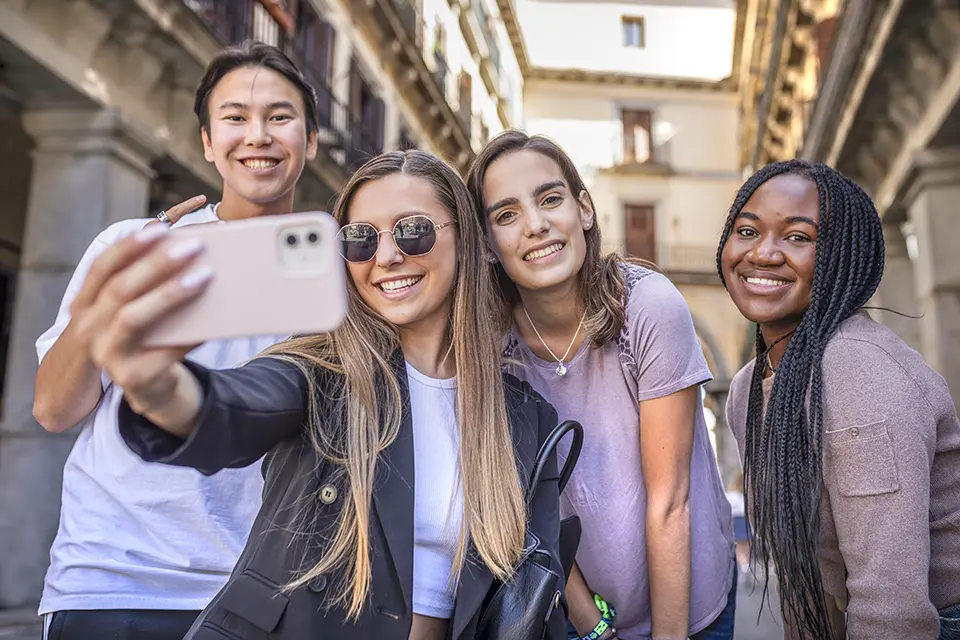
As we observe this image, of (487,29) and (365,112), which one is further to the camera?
(487,29)

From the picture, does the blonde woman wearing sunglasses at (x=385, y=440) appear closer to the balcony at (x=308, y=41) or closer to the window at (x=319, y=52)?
the balcony at (x=308, y=41)

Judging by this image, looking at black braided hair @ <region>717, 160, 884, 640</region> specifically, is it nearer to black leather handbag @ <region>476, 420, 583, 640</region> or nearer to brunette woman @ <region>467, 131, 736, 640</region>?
brunette woman @ <region>467, 131, 736, 640</region>

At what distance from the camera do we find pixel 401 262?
202cm

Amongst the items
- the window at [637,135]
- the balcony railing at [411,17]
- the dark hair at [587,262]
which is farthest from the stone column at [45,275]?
the window at [637,135]

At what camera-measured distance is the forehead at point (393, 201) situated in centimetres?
205

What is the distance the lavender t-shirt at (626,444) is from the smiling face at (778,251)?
191mm

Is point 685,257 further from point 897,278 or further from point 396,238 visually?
point 396,238

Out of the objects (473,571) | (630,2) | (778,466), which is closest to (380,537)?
(473,571)

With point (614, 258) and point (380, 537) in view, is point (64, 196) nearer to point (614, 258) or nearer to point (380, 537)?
point (614, 258)

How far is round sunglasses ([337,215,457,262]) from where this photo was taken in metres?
2.00

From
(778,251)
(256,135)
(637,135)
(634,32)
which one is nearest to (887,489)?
(778,251)

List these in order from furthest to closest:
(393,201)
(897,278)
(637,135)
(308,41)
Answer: (637,135), (308,41), (897,278), (393,201)

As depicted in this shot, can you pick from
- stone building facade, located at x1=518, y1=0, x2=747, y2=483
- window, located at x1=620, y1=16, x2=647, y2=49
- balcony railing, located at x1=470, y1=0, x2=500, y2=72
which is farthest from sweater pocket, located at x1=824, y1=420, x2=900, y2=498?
window, located at x1=620, y1=16, x2=647, y2=49

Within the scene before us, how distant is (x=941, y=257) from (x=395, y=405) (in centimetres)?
719
